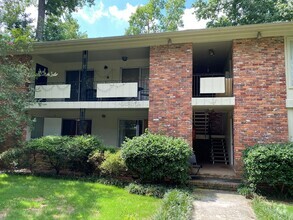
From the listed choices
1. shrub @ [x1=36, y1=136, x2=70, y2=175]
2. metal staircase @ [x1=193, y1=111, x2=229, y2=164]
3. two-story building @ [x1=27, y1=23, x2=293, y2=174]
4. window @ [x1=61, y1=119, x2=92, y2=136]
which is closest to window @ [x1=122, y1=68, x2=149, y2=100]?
A: two-story building @ [x1=27, y1=23, x2=293, y2=174]

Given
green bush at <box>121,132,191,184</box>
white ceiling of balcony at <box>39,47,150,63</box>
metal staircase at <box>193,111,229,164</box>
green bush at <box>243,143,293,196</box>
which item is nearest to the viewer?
green bush at <box>243,143,293,196</box>

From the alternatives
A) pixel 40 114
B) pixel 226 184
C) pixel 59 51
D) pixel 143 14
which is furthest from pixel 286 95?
pixel 143 14

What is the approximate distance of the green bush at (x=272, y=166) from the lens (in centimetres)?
725

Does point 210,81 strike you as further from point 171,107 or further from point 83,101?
point 83,101

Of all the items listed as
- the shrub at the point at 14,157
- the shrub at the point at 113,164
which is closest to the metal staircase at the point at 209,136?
the shrub at the point at 113,164

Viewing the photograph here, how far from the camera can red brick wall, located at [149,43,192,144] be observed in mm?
9891

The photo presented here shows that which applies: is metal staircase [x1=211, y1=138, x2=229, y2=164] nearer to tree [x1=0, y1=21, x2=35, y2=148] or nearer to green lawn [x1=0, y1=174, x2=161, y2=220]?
green lawn [x1=0, y1=174, x2=161, y2=220]

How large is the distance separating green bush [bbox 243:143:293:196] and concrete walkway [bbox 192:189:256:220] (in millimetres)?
876

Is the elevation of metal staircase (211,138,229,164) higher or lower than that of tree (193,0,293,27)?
lower

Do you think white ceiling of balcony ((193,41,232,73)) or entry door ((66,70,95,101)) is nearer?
white ceiling of balcony ((193,41,232,73))

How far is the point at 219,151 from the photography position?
13.6 m

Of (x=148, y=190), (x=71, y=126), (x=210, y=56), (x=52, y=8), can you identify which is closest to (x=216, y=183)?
(x=148, y=190)

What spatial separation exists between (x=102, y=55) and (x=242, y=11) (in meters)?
12.9

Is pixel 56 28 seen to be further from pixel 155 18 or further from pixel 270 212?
pixel 270 212
